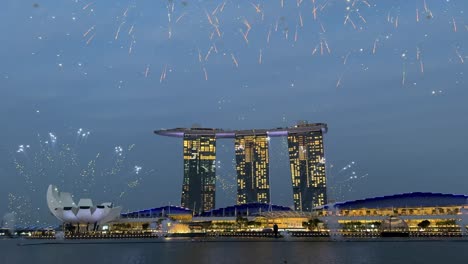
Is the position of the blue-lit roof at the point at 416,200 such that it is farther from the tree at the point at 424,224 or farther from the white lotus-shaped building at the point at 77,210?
the white lotus-shaped building at the point at 77,210

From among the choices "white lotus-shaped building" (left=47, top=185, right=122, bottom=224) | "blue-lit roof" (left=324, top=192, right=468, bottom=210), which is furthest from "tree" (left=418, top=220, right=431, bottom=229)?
"white lotus-shaped building" (left=47, top=185, right=122, bottom=224)

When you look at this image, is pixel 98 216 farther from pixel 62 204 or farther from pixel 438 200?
pixel 438 200

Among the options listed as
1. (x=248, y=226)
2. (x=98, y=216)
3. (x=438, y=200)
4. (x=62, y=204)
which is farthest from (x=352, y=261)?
(x=62, y=204)

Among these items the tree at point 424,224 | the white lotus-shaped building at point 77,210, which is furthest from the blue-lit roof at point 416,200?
the white lotus-shaped building at point 77,210

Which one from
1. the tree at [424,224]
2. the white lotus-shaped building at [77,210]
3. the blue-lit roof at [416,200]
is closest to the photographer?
the tree at [424,224]

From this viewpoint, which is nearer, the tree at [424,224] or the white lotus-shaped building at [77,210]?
the tree at [424,224]

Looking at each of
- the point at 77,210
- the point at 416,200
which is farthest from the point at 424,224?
the point at 77,210

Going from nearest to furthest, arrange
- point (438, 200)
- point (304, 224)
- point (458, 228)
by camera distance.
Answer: point (458, 228) < point (438, 200) < point (304, 224)
